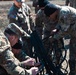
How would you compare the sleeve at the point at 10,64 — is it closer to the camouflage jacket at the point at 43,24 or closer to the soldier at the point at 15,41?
the soldier at the point at 15,41

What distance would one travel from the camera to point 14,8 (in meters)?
7.02

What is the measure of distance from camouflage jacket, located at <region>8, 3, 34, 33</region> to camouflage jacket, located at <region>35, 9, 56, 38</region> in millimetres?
367

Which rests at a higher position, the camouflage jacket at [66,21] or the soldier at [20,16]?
the camouflage jacket at [66,21]

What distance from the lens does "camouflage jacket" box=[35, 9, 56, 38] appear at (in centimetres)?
659

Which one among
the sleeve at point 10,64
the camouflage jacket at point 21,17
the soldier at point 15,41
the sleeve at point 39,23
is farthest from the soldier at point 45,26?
the sleeve at point 10,64

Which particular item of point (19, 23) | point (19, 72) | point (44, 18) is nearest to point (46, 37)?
point (44, 18)

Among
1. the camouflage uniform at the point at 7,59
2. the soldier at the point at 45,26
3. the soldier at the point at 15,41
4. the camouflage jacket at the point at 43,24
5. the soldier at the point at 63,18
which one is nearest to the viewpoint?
the camouflage uniform at the point at 7,59

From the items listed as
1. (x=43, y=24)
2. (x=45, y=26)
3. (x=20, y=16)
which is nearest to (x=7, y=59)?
(x=45, y=26)

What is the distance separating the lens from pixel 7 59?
3801 millimetres

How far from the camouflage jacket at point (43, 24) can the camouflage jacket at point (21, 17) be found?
0.37 metres

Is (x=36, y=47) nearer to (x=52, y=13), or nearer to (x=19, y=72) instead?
(x=52, y=13)

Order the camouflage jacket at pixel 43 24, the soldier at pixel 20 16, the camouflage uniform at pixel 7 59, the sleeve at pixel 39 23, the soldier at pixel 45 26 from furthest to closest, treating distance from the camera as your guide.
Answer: the soldier at pixel 20 16
the sleeve at pixel 39 23
the camouflage jacket at pixel 43 24
the soldier at pixel 45 26
the camouflage uniform at pixel 7 59

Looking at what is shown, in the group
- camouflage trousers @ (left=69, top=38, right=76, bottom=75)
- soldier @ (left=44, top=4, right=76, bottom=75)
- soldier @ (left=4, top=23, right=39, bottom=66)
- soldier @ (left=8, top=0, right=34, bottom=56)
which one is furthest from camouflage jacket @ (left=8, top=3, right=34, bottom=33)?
soldier @ (left=4, top=23, right=39, bottom=66)

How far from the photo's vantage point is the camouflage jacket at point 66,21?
5547 millimetres
